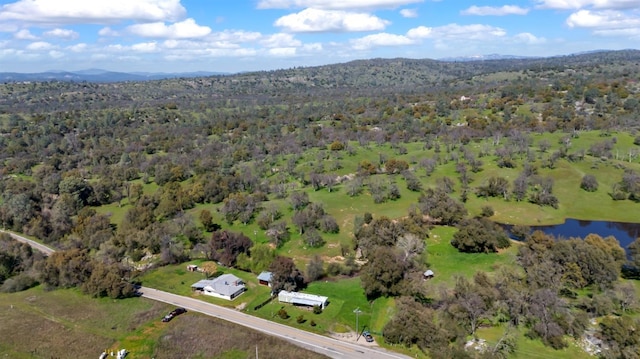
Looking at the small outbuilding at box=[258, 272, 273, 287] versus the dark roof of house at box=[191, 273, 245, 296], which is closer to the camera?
the dark roof of house at box=[191, 273, 245, 296]

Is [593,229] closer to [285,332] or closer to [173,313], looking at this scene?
[285,332]

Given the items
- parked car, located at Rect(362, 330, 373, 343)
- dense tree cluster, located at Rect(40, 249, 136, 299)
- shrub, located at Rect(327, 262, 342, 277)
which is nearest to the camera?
parked car, located at Rect(362, 330, 373, 343)

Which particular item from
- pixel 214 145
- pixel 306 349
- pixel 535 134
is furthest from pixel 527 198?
pixel 214 145

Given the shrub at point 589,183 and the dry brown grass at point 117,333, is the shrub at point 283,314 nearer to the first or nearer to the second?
the dry brown grass at point 117,333

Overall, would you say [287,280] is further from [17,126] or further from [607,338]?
[17,126]

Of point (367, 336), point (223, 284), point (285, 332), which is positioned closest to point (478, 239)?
point (367, 336)

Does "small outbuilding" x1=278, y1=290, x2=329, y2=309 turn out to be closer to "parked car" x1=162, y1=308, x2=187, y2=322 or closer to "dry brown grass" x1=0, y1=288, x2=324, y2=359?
"dry brown grass" x1=0, y1=288, x2=324, y2=359

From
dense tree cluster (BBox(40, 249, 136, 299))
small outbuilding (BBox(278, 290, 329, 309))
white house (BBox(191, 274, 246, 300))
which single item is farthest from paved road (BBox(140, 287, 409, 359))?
small outbuilding (BBox(278, 290, 329, 309))
